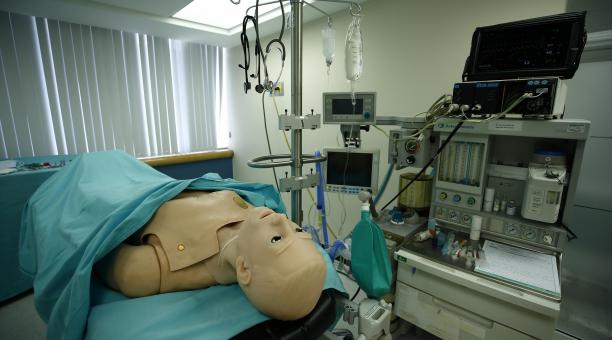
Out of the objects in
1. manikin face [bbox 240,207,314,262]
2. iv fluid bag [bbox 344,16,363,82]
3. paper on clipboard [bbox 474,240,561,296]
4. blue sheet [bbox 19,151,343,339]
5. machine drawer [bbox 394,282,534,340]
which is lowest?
machine drawer [bbox 394,282,534,340]

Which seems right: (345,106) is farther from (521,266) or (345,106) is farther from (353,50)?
(521,266)

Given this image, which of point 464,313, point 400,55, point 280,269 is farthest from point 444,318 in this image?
point 400,55

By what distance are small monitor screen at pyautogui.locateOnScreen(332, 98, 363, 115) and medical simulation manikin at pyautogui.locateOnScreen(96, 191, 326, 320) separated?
742 millimetres

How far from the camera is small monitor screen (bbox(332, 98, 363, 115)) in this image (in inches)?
57.5

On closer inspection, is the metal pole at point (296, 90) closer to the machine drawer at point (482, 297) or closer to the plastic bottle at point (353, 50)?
the plastic bottle at point (353, 50)

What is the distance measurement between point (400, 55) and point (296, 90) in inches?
48.0

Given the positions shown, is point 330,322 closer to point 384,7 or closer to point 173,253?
point 173,253

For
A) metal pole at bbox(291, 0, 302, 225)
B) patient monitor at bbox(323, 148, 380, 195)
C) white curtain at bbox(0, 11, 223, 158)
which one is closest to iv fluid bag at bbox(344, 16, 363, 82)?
metal pole at bbox(291, 0, 302, 225)

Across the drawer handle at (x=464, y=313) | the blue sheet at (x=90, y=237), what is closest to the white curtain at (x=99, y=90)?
the blue sheet at (x=90, y=237)

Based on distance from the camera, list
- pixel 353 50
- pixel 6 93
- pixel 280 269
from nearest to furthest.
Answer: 1. pixel 280 269
2. pixel 353 50
3. pixel 6 93

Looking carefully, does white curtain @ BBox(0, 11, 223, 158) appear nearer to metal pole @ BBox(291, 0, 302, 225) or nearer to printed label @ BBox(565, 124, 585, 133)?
metal pole @ BBox(291, 0, 302, 225)

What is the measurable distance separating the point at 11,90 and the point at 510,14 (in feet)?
12.3

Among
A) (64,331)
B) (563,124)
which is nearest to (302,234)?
(64,331)

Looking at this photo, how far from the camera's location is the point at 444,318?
1188 millimetres
